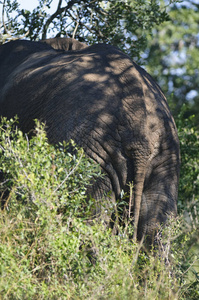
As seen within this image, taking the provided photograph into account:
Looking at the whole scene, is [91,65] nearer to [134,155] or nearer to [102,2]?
[134,155]

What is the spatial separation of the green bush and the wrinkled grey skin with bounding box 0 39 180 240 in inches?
18.9

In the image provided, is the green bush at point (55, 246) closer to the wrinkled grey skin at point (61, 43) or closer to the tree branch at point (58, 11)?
the wrinkled grey skin at point (61, 43)

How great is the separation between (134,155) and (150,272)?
1168 millimetres

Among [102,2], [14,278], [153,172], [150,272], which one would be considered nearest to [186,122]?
[102,2]

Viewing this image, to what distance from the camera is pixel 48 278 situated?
3162mm

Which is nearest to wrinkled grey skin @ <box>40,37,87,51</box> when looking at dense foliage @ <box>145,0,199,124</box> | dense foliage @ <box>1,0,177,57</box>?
dense foliage @ <box>1,0,177,57</box>

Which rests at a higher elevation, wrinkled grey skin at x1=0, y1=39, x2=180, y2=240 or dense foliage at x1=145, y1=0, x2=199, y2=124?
dense foliage at x1=145, y1=0, x2=199, y2=124

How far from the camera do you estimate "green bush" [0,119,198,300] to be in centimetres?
301

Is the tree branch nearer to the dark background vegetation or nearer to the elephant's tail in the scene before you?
the dark background vegetation

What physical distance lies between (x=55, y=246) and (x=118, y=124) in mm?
1383

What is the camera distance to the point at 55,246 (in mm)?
3182

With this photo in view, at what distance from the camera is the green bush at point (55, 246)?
3006 mm

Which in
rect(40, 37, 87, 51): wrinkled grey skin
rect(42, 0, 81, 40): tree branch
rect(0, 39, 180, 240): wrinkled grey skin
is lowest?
rect(0, 39, 180, 240): wrinkled grey skin

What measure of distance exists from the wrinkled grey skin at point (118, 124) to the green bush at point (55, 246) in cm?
48
